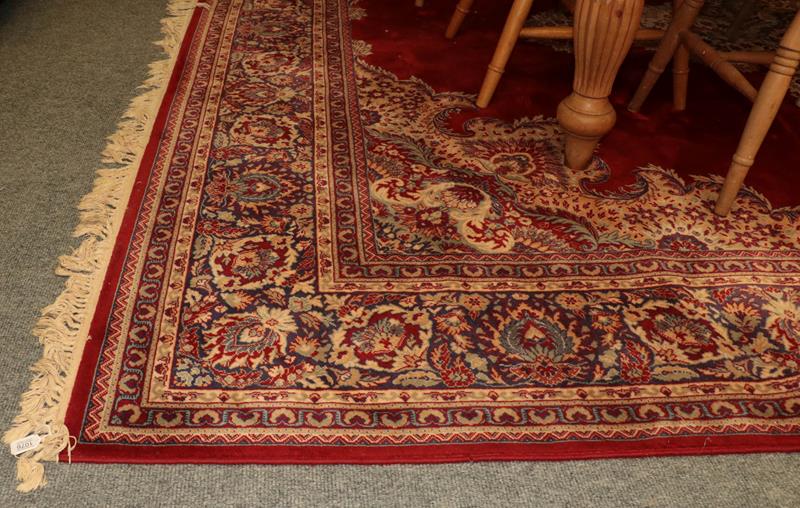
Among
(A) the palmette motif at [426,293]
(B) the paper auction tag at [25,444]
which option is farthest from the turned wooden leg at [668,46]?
(B) the paper auction tag at [25,444]

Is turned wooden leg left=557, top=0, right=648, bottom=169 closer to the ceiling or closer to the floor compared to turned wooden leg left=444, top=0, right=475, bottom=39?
closer to the ceiling

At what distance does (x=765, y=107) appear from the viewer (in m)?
1.29

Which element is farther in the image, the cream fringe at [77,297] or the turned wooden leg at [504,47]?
the turned wooden leg at [504,47]

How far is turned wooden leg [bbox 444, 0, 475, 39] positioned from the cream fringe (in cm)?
95

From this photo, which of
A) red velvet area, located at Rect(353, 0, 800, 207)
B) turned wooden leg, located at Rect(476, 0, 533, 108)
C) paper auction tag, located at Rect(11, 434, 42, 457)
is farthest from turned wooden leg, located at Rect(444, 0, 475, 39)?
paper auction tag, located at Rect(11, 434, 42, 457)

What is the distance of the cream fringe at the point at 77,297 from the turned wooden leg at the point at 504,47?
898 millimetres

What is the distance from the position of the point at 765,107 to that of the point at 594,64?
36cm

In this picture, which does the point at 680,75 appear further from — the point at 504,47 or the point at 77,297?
the point at 77,297

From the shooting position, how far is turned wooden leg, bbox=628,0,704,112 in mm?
1675

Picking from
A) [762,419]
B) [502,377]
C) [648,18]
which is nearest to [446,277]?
[502,377]

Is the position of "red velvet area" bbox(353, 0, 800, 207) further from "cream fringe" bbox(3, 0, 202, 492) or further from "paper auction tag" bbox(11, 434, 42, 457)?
"paper auction tag" bbox(11, 434, 42, 457)

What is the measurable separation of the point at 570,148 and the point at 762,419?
74 centimetres

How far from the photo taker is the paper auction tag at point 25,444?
874 millimetres

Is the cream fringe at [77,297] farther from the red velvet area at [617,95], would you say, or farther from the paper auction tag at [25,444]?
the red velvet area at [617,95]
